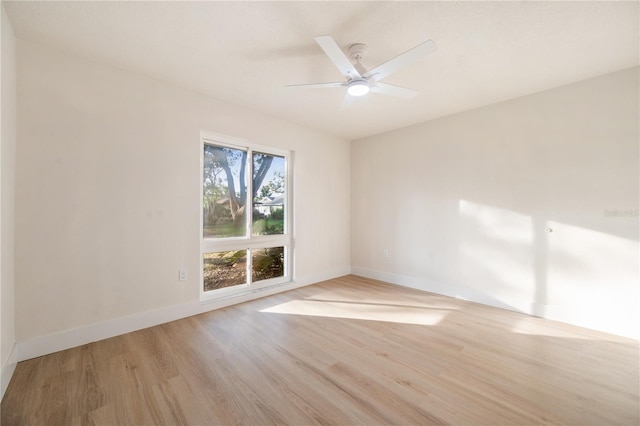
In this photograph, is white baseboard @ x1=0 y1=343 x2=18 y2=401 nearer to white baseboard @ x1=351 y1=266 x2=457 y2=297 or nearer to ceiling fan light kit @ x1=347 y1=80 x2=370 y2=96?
ceiling fan light kit @ x1=347 y1=80 x2=370 y2=96

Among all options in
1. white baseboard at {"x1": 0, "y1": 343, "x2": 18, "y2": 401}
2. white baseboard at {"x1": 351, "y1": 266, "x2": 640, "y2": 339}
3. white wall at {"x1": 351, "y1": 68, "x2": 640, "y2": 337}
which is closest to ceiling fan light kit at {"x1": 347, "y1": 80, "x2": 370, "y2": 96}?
white wall at {"x1": 351, "y1": 68, "x2": 640, "y2": 337}

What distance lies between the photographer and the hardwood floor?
151 centimetres

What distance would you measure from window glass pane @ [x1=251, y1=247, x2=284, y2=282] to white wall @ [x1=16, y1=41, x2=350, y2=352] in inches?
34.5

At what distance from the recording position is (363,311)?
3088 millimetres

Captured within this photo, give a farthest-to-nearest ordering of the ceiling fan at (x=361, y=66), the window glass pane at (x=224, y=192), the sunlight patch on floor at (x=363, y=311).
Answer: the window glass pane at (x=224, y=192)
the sunlight patch on floor at (x=363, y=311)
the ceiling fan at (x=361, y=66)

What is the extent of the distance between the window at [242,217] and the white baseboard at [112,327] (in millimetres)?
170

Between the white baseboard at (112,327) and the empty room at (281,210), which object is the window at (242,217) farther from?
the white baseboard at (112,327)

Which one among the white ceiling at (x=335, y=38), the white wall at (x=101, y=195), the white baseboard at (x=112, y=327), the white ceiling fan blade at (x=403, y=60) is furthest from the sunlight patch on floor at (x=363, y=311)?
the white ceiling at (x=335, y=38)

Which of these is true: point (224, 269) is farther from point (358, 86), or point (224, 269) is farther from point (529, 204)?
point (529, 204)

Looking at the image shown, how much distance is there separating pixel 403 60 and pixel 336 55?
1.65ft

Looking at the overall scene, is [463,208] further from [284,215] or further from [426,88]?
[284,215]

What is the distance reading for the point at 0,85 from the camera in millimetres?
1655

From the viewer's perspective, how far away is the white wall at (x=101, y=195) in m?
2.09

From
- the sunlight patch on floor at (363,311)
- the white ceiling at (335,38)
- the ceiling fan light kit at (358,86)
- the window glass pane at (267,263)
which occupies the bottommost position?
the sunlight patch on floor at (363,311)
